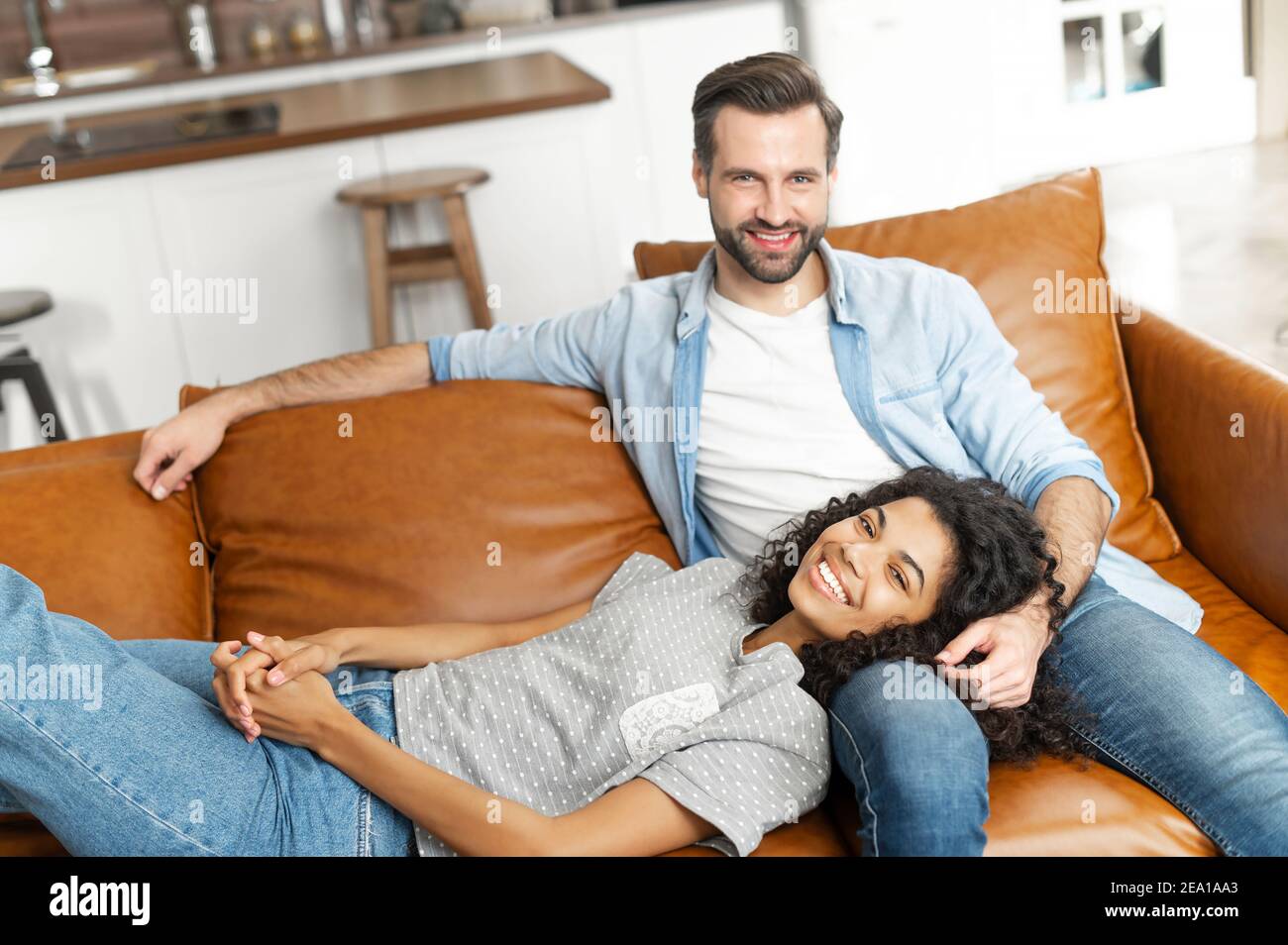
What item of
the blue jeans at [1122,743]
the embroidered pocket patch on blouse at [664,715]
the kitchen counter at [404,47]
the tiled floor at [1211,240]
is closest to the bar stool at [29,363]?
the kitchen counter at [404,47]

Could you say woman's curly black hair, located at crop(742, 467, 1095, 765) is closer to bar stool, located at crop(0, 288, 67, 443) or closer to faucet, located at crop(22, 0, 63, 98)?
bar stool, located at crop(0, 288, 67, 443)

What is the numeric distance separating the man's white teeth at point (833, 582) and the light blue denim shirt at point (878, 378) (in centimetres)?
35

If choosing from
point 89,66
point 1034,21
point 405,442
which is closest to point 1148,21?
point 1034,21

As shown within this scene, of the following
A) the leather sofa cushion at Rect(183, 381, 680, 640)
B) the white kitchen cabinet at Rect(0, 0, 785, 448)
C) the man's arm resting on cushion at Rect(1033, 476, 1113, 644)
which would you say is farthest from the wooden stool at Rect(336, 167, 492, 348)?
the man's arm resting on cushion at Rect(1033, 476, 1113, 644)

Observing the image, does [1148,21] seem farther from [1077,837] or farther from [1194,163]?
[1077,837]

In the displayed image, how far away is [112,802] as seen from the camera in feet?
4.33

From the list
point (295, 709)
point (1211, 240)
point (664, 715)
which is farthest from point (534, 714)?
point (1211, 240)

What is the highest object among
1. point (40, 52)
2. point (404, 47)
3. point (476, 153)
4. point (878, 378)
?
point (40, 52)

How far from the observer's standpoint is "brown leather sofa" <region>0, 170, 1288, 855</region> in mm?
1747

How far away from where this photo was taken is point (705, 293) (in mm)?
1938

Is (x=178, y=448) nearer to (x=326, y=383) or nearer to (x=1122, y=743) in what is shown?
(x=326, y=383)

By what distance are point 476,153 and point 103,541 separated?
180cm
